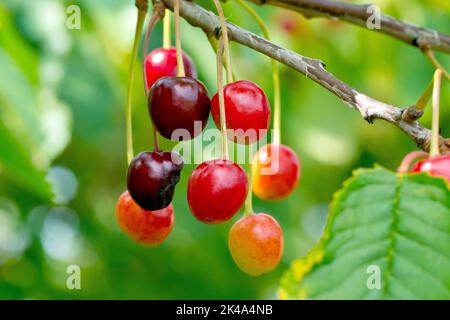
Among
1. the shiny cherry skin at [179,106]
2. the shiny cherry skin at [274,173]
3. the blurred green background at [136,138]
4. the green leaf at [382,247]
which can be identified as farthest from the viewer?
the blurred green background at [136,138]

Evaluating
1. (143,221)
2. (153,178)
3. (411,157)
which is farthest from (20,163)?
(411,157)

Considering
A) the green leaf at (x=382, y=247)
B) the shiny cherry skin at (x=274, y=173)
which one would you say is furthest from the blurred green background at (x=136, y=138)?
the green leaf at (x=382, y=247)

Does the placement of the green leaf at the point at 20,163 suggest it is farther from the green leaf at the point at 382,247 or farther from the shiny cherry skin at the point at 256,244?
the green leaf at the point at 382,247

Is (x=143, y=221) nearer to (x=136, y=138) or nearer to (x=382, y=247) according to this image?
(x=382, y=247)

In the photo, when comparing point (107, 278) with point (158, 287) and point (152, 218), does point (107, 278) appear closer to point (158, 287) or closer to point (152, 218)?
point (158, 287)

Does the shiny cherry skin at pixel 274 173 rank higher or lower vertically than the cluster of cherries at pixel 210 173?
higher

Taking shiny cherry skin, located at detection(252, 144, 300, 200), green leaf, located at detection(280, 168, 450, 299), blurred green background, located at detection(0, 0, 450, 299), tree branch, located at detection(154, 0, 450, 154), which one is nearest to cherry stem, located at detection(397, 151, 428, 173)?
tree branch, located at detection(154, 0, 450, 154)

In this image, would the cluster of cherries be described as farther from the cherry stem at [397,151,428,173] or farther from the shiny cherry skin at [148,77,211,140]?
the cherry stem at [397,151,428,173]

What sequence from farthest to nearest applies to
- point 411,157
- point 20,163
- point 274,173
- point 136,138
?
point 136,138, point 20,163, point 274,173, point 411,157
